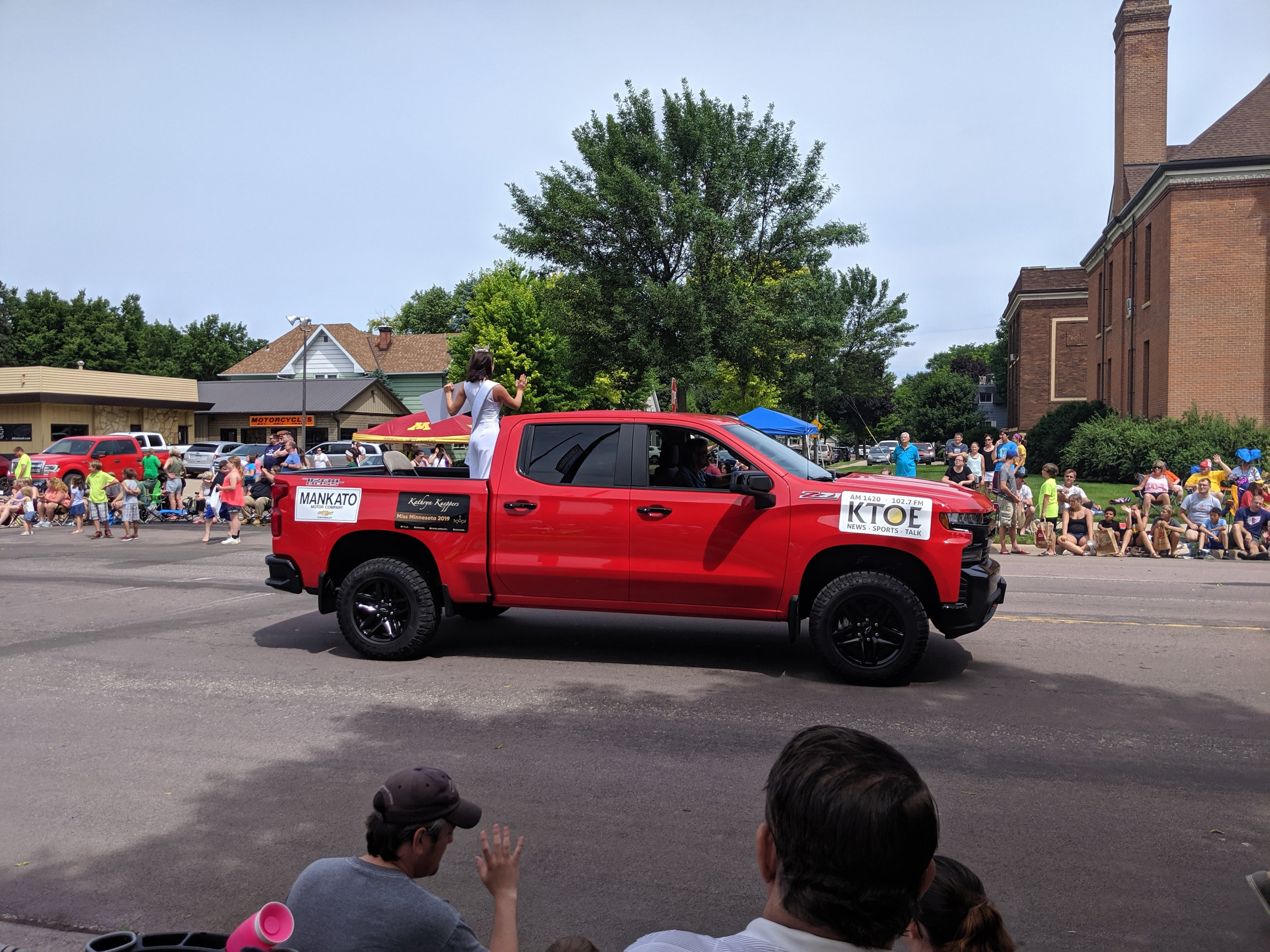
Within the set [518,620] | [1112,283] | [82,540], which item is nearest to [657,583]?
[518,620]

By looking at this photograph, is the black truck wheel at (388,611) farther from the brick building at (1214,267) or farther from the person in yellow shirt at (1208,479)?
the brick building at (1214,267)

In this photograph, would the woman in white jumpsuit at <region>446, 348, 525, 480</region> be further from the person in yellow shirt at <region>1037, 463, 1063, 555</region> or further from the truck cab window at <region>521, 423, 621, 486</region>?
the person in yellow shirt at <region>1037, 463, 1063, 555</region>

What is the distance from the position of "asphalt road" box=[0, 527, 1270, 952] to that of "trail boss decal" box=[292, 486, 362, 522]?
116 centimetres

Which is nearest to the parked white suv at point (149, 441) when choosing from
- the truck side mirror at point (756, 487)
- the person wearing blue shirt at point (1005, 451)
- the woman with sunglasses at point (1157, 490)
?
the person wearing blue shirt at point (1005, 451)

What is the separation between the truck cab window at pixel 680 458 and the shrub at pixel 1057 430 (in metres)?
32.8

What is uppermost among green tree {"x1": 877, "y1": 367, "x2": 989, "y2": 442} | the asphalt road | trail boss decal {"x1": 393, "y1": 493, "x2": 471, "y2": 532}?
green tree {"x1": 877, "y1": 367, "x2": 989, "y2": 442}

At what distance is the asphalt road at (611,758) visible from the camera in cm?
381

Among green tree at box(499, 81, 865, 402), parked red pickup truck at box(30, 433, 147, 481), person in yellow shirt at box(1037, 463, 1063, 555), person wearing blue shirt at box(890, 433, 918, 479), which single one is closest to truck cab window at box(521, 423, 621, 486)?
person in yellow shirt at box(1037, 463, 1063, 555)

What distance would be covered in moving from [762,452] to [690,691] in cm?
182

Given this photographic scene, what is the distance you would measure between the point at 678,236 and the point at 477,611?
→ 1925cm

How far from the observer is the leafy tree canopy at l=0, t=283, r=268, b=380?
71.9 m

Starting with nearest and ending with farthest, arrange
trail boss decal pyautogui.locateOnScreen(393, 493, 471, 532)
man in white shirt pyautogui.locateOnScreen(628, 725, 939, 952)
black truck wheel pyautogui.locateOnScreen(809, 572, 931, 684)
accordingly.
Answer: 1. man in white shirt pyautogui.locateOnScreen(628, 725, 939, 952)
2. black truck wheel pyautogui.locateOnScreen(809, 572, 931, 684)
3. trail boss decal pyautogui.locateOnScreen(393, 493, 471, 532)

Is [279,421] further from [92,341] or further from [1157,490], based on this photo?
[1157,490]

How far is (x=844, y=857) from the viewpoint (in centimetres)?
171
